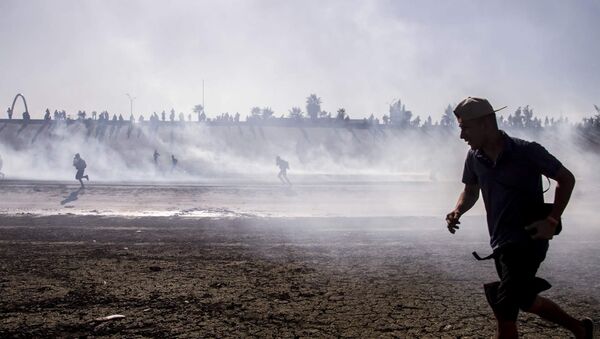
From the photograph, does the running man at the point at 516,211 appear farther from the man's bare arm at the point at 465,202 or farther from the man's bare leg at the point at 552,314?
the man's bare arm at the point at 465,202

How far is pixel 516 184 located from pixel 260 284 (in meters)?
3.54

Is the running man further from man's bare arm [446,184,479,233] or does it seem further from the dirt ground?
the dirt ground

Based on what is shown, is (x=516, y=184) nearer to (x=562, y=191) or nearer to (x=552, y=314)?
(x=562, y=191)

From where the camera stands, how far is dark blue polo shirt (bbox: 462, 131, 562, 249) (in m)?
3.03

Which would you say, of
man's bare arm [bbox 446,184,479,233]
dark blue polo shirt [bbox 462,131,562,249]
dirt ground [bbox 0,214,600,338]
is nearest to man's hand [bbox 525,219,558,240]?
dark blue polo shirt [bbox 462,131,562,249]

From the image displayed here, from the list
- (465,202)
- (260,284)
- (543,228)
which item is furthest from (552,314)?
(260,284)

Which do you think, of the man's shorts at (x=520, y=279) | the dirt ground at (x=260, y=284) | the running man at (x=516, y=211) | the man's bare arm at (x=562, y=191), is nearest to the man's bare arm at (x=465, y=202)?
the running man at (x=516, y=211)

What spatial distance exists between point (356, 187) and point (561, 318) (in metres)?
20.1

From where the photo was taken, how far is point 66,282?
5.62 metres

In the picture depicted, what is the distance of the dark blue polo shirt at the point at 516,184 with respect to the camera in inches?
119

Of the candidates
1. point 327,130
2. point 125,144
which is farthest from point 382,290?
point 327,130

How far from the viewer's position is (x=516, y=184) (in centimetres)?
307

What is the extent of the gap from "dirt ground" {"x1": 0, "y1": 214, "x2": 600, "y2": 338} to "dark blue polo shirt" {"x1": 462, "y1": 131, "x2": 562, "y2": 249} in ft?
4.43

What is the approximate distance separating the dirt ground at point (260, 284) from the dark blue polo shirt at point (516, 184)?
1349mm
